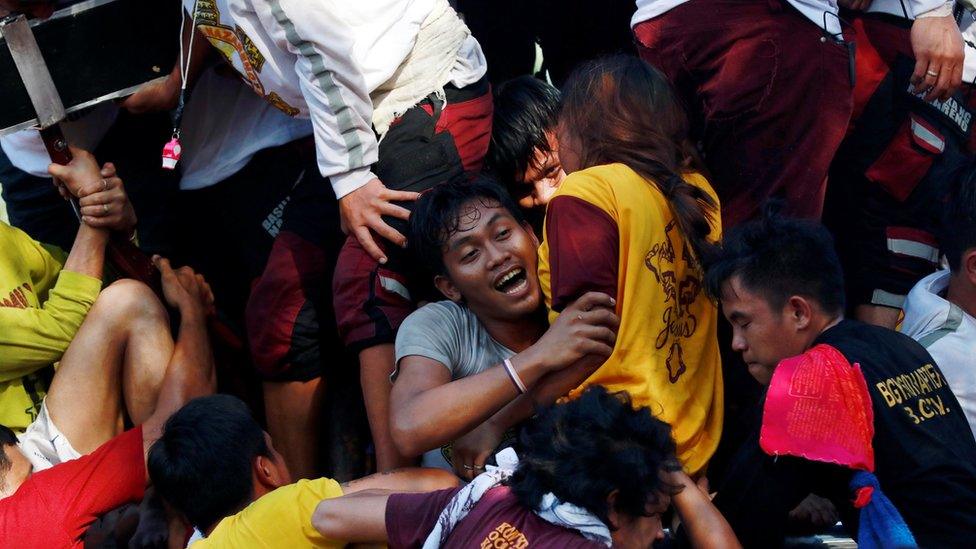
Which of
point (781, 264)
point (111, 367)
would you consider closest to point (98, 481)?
point (111, 367)

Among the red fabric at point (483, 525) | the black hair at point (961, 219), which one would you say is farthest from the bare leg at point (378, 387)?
the black hair at point (961, 219)

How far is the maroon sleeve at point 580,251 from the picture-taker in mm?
3324

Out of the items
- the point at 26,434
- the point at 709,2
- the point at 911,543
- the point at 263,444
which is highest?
the point at 709,2

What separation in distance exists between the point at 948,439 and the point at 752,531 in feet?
1.65

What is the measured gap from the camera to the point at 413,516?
10.3ft

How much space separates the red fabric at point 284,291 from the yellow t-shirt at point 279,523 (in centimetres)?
92

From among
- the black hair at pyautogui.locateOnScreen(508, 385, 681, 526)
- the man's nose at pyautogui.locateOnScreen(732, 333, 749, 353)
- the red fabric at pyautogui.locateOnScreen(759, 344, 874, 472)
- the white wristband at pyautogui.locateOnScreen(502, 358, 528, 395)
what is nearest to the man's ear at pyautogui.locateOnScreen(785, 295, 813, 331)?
the man's nose at pyautogui.locateOnScreen(732, 333, 749, 353)

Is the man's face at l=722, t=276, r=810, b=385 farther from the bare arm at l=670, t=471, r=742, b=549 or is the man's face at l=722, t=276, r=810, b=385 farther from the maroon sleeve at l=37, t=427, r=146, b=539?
the maroon sleeve at l=37, t=427, r=146, b=539

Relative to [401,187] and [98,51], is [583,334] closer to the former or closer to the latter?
[401,187]

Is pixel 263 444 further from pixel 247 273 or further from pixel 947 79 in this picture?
pixel 947 79

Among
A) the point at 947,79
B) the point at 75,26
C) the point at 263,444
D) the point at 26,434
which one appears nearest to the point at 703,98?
the point at 947,79

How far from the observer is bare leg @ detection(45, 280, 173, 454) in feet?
14.1

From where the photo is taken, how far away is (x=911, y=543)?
2.96 m

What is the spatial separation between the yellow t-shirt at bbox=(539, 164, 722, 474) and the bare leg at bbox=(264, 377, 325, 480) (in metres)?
1.16
